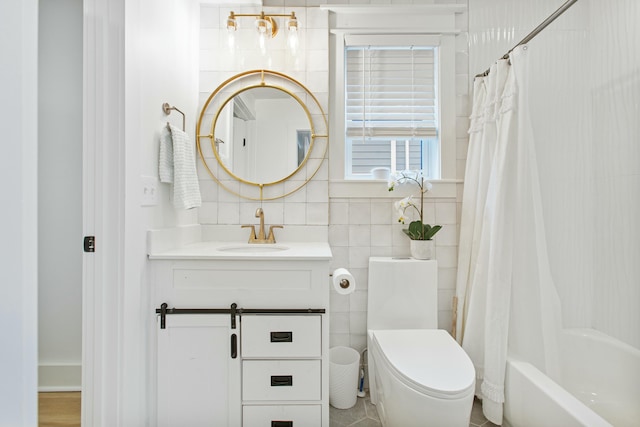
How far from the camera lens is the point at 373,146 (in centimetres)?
201

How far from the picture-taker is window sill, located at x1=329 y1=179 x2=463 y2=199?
1.89m

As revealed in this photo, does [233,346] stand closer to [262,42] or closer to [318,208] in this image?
[318,208]

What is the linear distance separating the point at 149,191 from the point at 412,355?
1.33m

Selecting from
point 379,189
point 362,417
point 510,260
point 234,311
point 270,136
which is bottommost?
→ point 362,417

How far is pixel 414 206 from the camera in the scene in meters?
1.86

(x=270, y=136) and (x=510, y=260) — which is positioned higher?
(x=270, y=136)

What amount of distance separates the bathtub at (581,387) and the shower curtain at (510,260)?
0.24ft

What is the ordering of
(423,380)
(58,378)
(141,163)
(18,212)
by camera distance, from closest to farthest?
(18,212) < (423,380) < (141,163) < (58,378)

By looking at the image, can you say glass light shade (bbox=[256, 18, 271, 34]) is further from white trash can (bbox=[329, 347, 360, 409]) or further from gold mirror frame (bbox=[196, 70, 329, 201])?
white trash can (bbox=[329, 347, 360, 409])

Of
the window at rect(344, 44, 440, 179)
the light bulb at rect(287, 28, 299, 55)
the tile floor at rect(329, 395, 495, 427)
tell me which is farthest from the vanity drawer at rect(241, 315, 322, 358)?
the light bulb at rect(287, 28, 299, 55)

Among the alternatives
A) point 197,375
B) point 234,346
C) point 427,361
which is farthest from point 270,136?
point 427,361

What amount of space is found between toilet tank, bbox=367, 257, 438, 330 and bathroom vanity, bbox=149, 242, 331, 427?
536 millimetres

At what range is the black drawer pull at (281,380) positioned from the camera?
50.9 inches

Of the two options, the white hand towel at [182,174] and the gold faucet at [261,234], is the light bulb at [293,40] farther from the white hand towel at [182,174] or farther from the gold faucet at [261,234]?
the gold faucet at [261,234]
